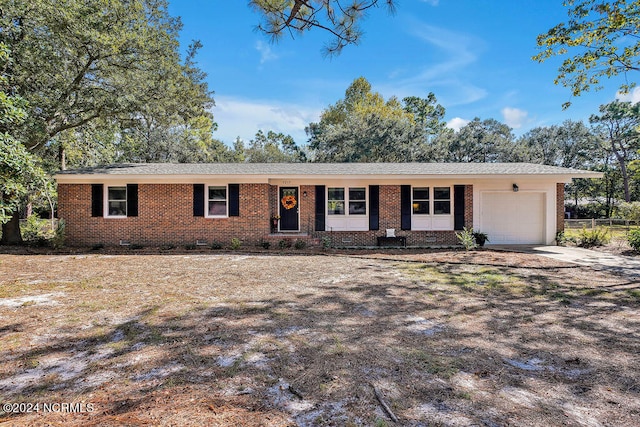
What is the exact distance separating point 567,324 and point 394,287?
2.69m

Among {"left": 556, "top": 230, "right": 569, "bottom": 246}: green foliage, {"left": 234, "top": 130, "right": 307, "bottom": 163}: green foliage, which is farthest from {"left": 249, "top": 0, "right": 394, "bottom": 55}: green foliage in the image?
{"left": 234, "top": 130, "right": 307, "bottom": 163}: green foliage

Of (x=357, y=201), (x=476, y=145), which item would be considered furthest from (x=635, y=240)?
(x=476, y=145)

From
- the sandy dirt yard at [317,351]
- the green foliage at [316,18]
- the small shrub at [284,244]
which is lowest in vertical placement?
the sandy dirt yard at [317,351]

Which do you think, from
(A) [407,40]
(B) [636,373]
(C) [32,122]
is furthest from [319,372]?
(A) [407,40]

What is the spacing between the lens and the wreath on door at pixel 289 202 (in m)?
12.6

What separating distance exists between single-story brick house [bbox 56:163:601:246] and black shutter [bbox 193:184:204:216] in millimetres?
36

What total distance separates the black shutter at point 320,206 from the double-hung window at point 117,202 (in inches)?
272

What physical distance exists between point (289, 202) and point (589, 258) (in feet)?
31.6

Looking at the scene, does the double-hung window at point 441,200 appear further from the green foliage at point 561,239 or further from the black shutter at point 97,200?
the black shutter at point 97,200

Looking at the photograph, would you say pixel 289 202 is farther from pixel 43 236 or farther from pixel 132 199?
pixel 43 236

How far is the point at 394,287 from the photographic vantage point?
630cm

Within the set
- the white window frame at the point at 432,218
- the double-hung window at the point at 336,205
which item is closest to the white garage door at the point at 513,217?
the white window frame at the point at 432,218

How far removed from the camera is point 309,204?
1239 cm

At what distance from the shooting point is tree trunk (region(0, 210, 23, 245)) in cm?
1205
